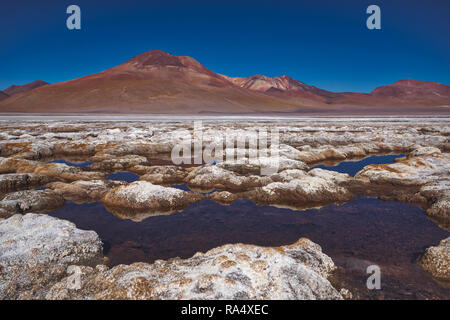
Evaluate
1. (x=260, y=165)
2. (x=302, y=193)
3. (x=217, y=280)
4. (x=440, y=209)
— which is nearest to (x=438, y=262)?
(x=440, y=209)

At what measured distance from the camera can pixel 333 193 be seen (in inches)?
343

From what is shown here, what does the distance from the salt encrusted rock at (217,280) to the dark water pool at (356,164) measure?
985 cm

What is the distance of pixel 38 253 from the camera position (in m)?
4.70

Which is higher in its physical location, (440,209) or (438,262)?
(440,209)

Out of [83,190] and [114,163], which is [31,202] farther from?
[114,163]

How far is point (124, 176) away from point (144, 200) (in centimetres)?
442

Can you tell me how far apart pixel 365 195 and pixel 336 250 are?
4.23m

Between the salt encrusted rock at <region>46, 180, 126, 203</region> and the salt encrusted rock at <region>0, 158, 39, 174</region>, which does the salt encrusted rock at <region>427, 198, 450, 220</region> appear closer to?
the salt encrusted rock at <region>46, 180, 126, 203</region>

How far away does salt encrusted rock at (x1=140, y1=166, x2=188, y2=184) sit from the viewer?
10.6m

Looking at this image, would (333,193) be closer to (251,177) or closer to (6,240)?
(251,177)

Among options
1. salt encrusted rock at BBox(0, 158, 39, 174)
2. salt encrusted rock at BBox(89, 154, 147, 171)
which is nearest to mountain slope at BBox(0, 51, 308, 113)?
salt encrusted rock at BBox(89, 154, 147, 171)

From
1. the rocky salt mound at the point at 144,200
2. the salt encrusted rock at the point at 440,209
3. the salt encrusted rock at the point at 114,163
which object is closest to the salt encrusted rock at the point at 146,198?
the rocky salt mound at the point at 144,200

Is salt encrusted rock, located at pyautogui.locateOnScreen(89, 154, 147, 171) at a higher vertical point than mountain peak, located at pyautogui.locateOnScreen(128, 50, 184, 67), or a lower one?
lower
